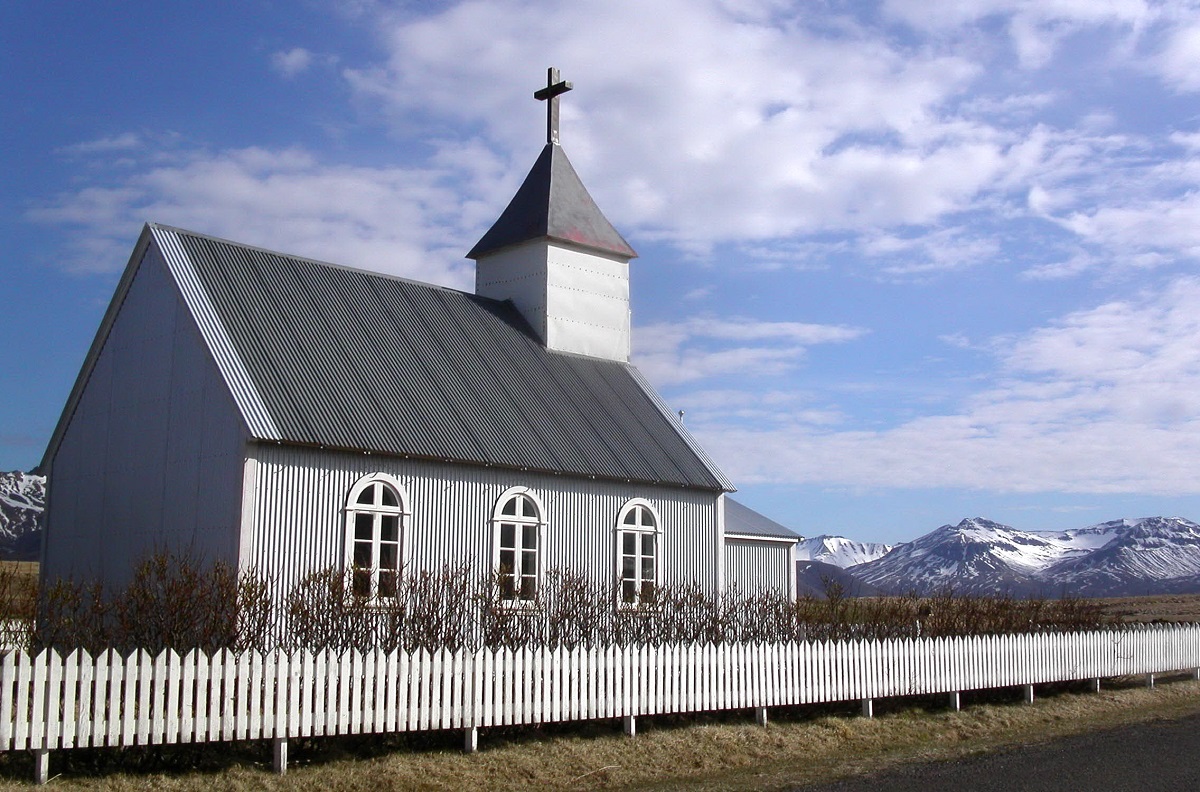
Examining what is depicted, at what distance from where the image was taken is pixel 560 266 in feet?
94.9

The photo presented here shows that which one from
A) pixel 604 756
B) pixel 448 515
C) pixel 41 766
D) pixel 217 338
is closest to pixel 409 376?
pixel 448 515

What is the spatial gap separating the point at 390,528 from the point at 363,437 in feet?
5.52

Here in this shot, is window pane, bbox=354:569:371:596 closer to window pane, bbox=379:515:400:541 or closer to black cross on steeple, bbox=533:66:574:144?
window pane, bbox=379:515:400:541

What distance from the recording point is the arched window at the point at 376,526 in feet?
66.1

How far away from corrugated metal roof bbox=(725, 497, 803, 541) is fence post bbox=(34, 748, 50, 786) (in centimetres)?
2076

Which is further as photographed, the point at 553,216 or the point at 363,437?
the point at 553,216

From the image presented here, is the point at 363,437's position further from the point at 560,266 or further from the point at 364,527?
the point at 560,266

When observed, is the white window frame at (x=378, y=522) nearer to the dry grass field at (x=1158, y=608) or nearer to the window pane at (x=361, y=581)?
the window pane at (x=361, y=581)

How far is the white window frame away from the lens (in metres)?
20.1

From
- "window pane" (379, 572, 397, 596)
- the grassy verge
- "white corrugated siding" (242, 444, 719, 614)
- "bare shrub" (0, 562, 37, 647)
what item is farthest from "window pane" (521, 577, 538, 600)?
"bare shrub" (0, 562, 37, 647)

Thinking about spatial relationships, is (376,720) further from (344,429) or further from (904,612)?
(904,612)

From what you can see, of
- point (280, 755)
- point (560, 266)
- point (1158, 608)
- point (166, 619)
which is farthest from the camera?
point (1158, 608)

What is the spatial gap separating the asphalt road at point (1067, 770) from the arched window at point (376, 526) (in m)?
9.01

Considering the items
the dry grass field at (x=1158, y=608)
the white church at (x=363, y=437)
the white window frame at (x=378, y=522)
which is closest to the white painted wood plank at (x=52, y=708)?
the white church at (x=363, y=437)
